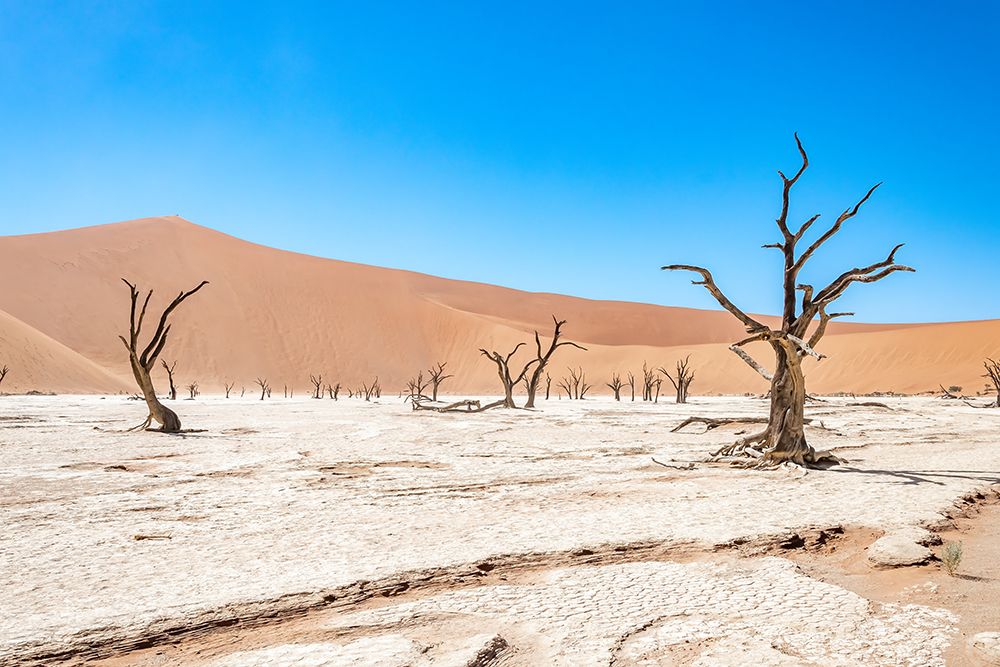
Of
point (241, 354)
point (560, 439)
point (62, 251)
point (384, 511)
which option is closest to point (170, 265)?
point (62, 251)

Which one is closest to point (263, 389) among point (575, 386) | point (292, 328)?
point (575, 386)

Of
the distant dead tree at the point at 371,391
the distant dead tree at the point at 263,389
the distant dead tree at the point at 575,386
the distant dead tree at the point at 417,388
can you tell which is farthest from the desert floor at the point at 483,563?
the distant dead tree at the point at 575,386

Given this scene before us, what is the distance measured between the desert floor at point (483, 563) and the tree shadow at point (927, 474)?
4 cm

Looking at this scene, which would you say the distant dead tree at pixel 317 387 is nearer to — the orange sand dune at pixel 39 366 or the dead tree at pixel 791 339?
the orange sand dune at pixel 39 366

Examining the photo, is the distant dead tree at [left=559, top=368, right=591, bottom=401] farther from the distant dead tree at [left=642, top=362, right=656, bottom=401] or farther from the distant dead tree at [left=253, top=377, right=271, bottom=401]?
the distant dead tree at [left=253, top=377, right=271, bottom=401]

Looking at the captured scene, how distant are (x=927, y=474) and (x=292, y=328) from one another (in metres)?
72.4

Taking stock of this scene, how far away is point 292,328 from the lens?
247ft

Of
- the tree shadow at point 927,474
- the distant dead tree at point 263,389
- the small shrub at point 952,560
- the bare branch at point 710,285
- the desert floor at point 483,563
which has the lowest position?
the desert floor at point 483,563

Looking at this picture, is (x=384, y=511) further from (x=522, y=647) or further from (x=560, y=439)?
(x=560, y=439)

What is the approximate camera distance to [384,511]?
233 inches

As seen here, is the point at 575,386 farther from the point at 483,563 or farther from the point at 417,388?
the point at 483,563

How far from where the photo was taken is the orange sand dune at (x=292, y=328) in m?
62.1

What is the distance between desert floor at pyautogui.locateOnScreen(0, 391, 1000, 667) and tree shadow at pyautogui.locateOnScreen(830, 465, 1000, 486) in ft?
0.14

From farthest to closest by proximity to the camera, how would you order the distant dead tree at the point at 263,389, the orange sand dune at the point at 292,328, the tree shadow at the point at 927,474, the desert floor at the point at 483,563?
the orange sand dune at the point at 292,328 < the distant dead tree at the point at 263,389 < the tree shadow at the point at 927,474 < the desert floor at the point at 483,563
